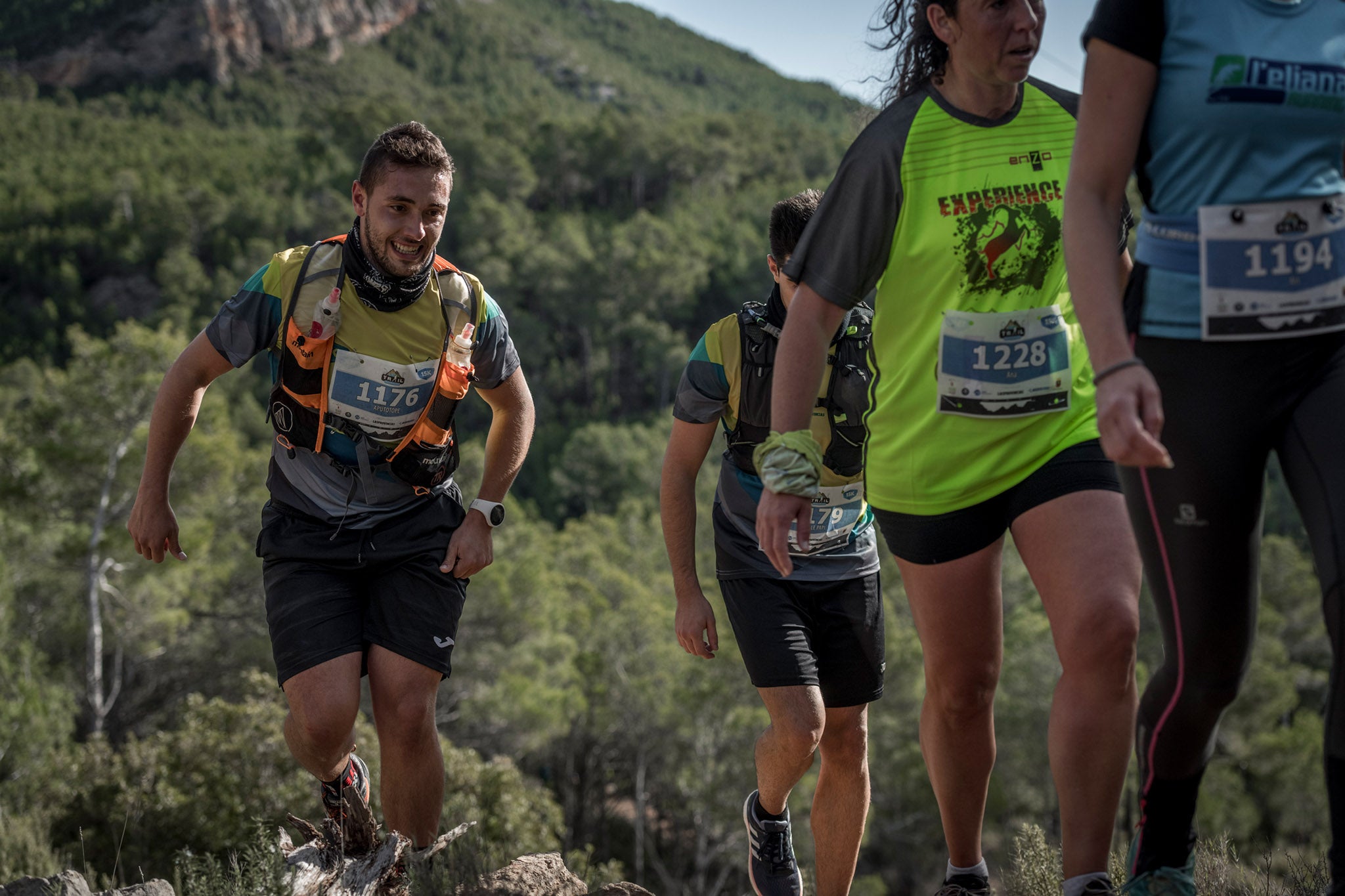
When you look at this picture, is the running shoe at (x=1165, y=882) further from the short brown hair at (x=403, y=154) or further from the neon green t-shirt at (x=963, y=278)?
the short brown hair at (x=403, y=154)

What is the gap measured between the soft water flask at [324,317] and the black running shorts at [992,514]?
1.72 meters

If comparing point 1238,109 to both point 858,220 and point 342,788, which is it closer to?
point 858,220

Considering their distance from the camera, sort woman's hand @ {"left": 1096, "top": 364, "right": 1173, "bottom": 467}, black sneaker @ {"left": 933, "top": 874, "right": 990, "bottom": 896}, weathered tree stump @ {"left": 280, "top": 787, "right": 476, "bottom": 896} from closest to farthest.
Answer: woman's hand @ {"left": 1096, "top": 364, "right": 1173, "bottom": 467}, black sneaker @ {"left": 933, "top": 874, "right": 990, "bottom": 896}, weathered tree stump @ {"left": 280, "top": 787, "right": 476, "bottom": 896}

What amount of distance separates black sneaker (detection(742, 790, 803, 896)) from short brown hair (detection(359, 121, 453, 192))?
6.97ft

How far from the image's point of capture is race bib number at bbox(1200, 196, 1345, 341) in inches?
77.5

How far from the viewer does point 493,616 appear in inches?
1017

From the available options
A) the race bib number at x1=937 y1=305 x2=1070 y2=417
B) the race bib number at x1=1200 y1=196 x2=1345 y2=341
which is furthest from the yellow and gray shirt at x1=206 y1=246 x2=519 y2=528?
the race bib number at x1=1200 y1=196 x2=1345 y2=341

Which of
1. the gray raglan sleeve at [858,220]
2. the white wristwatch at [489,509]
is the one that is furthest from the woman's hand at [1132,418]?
the white wristwatch at [489,509]

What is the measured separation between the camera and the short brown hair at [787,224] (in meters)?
3.51

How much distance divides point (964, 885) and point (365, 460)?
6.73 feet

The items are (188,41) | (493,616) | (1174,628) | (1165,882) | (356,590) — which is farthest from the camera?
(188,41)

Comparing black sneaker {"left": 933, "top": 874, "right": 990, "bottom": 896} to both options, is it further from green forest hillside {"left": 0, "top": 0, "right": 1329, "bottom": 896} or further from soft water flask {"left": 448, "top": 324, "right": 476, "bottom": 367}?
soft water flask {"left": 448, "top": 324, "right": 476, "bottom": 367}

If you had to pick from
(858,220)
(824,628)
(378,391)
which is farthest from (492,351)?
(858,220)

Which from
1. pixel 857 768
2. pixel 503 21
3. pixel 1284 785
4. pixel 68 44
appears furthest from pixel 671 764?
pixel 503 21
